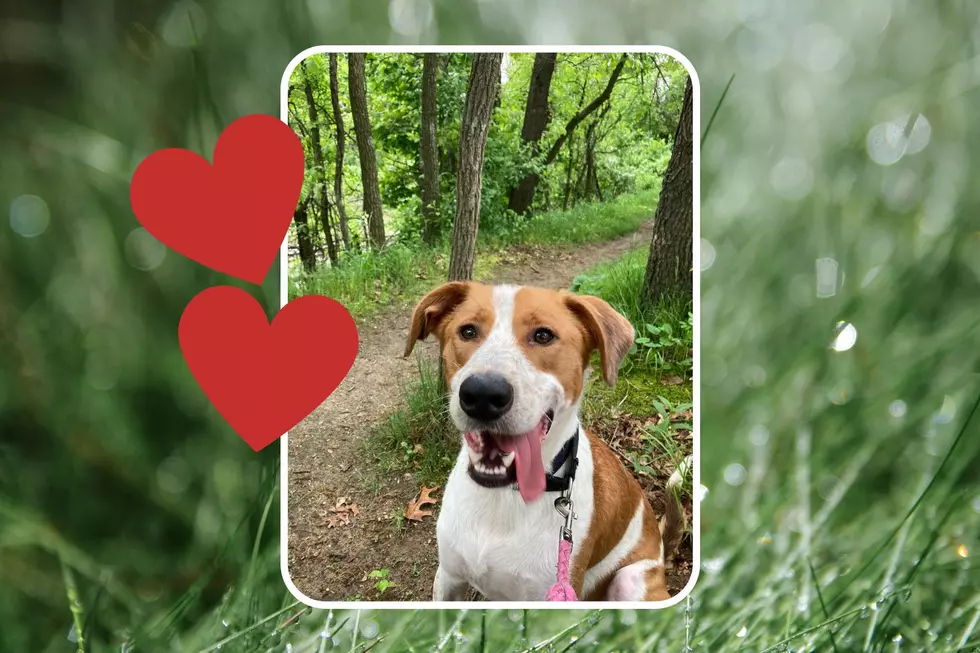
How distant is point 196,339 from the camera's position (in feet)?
4.05

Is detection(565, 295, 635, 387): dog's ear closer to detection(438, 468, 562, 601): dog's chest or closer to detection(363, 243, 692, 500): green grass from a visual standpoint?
detection(363, 243, 692, 500): green grass

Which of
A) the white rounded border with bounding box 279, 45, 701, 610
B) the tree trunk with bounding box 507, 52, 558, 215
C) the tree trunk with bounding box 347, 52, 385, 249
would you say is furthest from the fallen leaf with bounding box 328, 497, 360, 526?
the tree trunk with bounding box 507, 52, 558, 215

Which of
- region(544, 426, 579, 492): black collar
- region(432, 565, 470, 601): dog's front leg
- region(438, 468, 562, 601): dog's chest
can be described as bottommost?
region(432, 565, 470, 601): dog's front leg

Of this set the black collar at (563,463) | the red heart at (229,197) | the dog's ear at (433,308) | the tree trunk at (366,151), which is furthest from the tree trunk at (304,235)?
the black collar at (563,463)

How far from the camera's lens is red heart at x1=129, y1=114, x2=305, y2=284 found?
1215 mm

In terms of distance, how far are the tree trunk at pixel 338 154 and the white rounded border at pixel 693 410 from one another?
0.19 ft

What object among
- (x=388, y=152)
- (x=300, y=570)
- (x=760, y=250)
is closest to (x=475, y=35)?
(x=388, y=152)

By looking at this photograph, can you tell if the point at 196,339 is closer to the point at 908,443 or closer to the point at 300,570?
the point at 300,570

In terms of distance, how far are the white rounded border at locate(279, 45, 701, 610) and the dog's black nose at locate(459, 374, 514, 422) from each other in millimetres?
435

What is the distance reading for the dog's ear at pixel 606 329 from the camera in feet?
3.93

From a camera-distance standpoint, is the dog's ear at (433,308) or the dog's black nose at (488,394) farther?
the dog's ear at (433,308)

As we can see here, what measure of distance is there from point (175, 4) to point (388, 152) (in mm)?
541

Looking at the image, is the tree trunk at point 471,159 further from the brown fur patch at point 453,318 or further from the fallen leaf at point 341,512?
the fallen leaf at point 341,512

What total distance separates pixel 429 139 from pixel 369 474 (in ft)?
2.33
